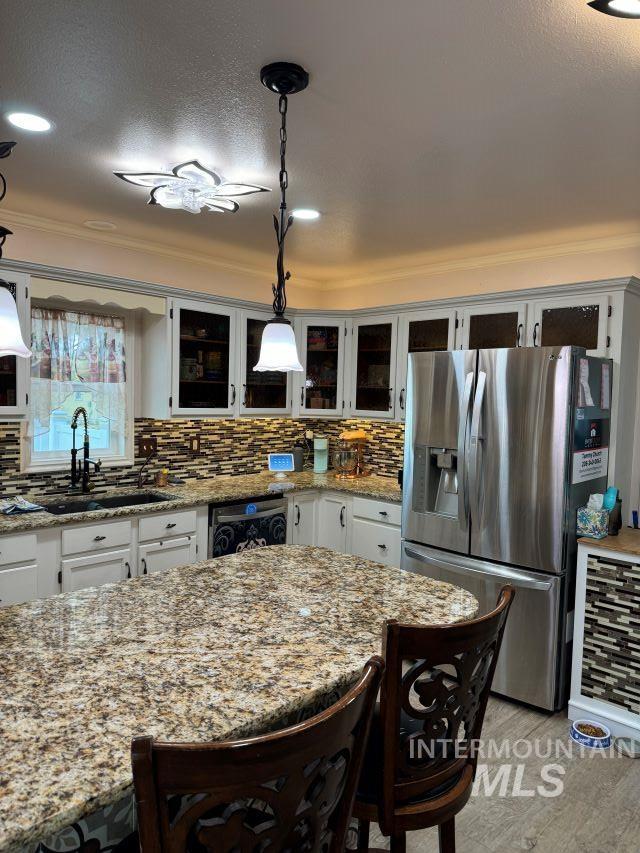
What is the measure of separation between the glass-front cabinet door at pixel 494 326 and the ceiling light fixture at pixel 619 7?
2162mm

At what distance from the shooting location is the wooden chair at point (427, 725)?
124cm

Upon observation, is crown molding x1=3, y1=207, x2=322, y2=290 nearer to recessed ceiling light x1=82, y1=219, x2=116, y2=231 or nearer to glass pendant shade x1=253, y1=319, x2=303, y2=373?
recessed ceiling light x1=82, y1=219, x2=116, y2=231

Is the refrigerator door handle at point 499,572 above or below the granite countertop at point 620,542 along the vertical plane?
below

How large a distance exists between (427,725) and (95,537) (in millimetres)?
2397

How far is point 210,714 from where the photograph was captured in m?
1.15

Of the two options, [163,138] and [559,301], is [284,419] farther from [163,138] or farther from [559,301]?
[163,138]

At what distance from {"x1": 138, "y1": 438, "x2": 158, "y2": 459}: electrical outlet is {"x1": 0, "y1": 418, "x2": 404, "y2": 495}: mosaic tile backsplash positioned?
1.3 inches

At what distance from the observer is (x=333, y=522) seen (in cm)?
432

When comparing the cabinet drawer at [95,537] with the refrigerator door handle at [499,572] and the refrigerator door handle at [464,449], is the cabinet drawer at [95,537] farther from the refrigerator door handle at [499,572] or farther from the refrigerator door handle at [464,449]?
the refrigerator door handle at [464,449]

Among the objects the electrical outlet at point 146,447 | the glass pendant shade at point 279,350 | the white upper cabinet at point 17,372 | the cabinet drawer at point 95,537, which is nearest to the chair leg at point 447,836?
the glass pendant shade at point 279,350

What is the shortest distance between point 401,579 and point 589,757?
1.46 meters

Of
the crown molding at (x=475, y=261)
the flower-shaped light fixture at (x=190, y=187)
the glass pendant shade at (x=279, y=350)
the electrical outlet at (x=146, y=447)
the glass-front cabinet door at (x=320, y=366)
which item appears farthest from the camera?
the glass-front cabinet door at (x=320, y=366)

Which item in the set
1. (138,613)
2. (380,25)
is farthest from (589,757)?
(380,25)

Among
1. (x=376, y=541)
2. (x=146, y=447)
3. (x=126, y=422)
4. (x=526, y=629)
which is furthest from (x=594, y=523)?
(x=126, y=422)
